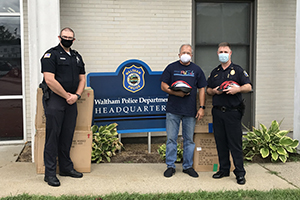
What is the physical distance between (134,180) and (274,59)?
453cm

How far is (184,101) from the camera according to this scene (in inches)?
185

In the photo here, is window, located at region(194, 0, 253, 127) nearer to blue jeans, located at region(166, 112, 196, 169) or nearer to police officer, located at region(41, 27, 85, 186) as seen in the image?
blue jeans, located at region(166, 112, 196, 169)

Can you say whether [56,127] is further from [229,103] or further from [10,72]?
[10,72]

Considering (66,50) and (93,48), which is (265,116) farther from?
(66,50)

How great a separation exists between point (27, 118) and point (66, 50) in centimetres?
278

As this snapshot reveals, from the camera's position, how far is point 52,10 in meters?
5.34

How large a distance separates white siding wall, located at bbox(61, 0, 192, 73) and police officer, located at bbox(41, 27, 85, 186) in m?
2.17

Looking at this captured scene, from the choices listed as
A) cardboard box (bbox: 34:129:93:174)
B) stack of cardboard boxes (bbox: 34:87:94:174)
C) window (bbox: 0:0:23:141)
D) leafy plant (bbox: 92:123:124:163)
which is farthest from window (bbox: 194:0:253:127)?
window (bbox: 0:0:23:141)

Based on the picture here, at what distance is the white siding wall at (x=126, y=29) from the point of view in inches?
260

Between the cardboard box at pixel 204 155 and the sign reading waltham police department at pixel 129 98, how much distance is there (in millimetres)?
1206

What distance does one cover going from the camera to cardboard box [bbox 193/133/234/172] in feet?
16.5

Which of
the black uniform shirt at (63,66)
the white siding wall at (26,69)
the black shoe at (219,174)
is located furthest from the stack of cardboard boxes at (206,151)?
the white siding wall at (26,69)

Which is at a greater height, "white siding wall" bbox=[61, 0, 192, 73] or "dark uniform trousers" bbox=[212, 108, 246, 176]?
"white siding wall" bbox=[61, 0, 192, 73]

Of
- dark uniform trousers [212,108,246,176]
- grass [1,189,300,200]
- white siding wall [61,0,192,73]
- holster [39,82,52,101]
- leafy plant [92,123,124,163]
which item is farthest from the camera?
white siding wall [61,0,192,73]
